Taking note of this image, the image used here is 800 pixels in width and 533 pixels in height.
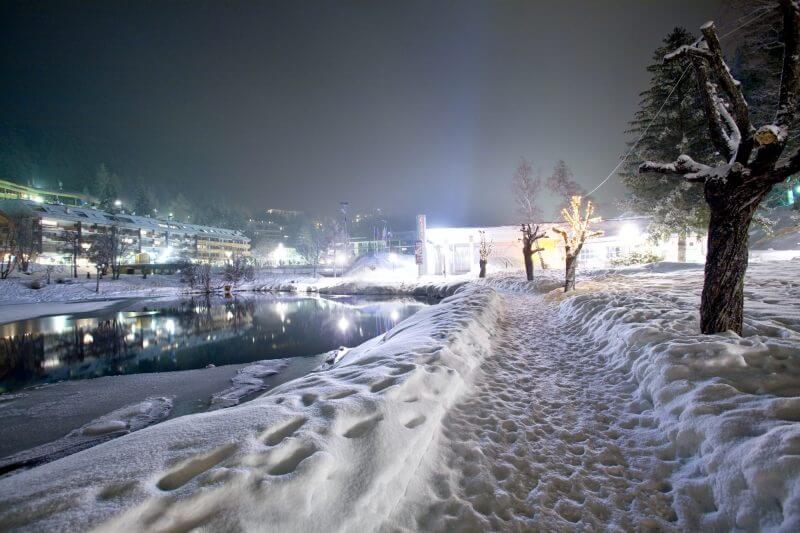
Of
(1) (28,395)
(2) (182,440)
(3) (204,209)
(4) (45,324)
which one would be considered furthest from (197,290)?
(3) (204,209)

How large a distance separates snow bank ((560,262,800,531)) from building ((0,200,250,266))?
68023mm

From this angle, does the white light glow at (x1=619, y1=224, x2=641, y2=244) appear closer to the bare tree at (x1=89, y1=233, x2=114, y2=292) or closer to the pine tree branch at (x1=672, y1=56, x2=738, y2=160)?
the pine tree branch at (x1=672, y1=56, x2=738, y2=160)

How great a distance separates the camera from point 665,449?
3295 mm

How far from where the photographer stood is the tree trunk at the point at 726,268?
16.4ft

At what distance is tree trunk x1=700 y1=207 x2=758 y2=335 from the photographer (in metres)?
4.99

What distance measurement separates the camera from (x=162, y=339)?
50.3ft

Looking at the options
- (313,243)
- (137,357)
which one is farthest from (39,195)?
(137,357)

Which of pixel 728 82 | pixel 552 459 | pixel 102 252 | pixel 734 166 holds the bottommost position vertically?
→ pixel 552 459

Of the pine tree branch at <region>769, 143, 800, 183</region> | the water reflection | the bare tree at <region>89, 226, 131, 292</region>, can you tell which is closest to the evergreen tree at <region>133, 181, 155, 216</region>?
the bare tree at <region>89, 226, 131, 292</region>

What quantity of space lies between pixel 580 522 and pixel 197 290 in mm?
53028

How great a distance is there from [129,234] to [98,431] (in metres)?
78.2

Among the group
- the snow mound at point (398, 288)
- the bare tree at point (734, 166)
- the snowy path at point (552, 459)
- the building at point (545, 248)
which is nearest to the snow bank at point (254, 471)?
the snowy path at point (552, 459)

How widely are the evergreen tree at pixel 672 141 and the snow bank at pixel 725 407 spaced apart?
14867 millimetres

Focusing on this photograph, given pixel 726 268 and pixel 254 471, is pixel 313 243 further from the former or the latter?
pixel 254 471
